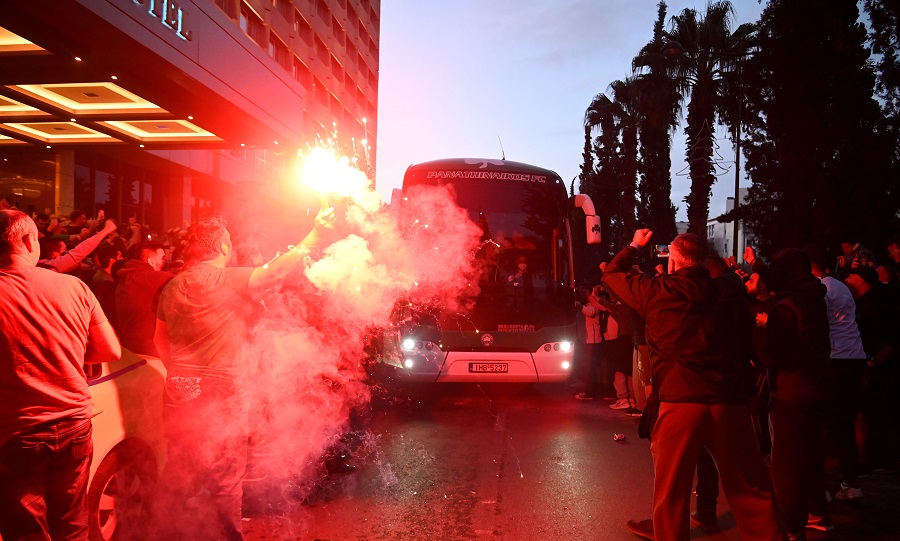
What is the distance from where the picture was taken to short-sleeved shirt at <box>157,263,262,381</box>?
3662 millimetres

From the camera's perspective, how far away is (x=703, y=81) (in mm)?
23578

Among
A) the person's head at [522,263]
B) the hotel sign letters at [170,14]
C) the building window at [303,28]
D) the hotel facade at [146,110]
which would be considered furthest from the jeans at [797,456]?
the building window at [303,28]

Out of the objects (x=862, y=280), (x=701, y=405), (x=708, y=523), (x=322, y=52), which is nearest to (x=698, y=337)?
(x=701, y=405)

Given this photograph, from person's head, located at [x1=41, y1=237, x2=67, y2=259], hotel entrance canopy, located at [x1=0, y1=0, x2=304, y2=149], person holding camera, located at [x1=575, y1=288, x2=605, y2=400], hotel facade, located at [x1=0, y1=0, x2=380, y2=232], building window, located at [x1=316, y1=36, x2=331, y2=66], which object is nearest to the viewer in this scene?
person's head, located at [x1=41, y1=237, x2=67, y2=259]

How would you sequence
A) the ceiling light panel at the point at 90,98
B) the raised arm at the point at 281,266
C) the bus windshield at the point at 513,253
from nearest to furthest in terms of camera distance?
the raised arm at the point at 281,266 → the bus windshield at the point at 513,253 → the ceiling light panel at the point at 90,98

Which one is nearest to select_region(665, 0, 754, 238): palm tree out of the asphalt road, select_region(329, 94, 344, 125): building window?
the asphalt road

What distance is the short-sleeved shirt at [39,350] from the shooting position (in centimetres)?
289

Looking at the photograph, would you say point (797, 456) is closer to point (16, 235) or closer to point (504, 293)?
point (16, 235)

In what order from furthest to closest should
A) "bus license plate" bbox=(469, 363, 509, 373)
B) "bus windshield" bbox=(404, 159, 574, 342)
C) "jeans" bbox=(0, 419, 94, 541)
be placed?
1. "bus windshield" bbox=(404, 159, 574, 342)
2. "bus license plate" bbox=(469, 363, 509, 373)
3. "jeans" bbox=(0, 419, 94, 541)

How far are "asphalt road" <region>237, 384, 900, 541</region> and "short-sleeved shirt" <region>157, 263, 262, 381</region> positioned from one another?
149 cm

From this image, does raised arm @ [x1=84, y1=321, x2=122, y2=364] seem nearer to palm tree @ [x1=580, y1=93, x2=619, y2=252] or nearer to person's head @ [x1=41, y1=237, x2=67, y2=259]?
person's head @ [x1=41, y1=237, x2=67, y2=259]

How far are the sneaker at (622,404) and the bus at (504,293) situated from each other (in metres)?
0.79

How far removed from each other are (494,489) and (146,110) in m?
11.9

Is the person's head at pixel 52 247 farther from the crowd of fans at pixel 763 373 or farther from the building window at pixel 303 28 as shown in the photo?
the building window at pixel 303 28
